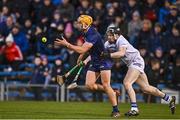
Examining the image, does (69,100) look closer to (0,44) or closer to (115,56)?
(0,44)

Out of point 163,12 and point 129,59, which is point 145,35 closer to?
point 163,12

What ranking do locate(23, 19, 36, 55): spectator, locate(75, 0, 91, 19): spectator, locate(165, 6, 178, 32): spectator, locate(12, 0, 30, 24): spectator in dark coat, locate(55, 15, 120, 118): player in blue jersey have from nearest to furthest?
locate(55, 15, 120, 118): player in blue jersey < locate(165, 6, 178, 32): spectator < locate(75, 0, 91, 19): spectator < locate(23, 19, 36, 55): spectator < locate(12, 0, 30, 24): spectator in dark coat

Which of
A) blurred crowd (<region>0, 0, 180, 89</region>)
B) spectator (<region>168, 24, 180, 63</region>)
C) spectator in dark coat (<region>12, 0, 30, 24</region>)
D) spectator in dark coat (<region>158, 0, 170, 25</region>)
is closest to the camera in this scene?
blurred crowd (<region>0, 0, 180, 89</region>)

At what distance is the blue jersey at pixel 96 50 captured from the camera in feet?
52.9

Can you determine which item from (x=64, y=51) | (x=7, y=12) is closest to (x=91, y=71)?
(x=64, y=51)

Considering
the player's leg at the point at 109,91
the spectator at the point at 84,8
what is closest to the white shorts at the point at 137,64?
the player's leg at the point at 109,91

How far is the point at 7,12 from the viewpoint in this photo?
27.8m

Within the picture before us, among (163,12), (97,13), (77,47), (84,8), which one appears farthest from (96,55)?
(163,12)

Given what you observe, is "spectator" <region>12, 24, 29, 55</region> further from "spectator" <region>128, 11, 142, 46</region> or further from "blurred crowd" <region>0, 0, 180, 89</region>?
"spectator" <region>128, 11, 142, 46</region>

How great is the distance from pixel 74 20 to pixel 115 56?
10.6m

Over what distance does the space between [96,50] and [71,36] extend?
31.0ft

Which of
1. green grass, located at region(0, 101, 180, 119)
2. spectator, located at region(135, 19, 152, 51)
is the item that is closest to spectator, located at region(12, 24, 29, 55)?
spectator, located at region(135, 19, 152, 51)

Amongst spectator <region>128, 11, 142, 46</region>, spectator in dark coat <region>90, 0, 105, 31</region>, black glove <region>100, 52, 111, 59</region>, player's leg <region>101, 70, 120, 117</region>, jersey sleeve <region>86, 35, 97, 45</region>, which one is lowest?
player's leg <region>101, 70, 120, 117</region>

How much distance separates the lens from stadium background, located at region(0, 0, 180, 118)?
24.4m
